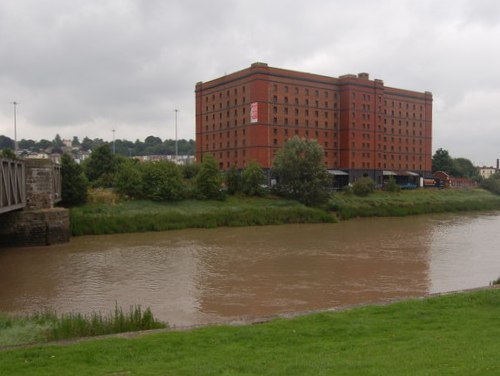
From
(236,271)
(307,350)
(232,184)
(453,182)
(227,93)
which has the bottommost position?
(236,271)

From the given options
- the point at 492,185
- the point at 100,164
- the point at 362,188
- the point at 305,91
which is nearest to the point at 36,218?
the point at 100,164

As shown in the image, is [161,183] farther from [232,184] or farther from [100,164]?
[100,164]

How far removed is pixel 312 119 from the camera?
81375 mm

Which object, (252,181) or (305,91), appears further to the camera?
(305,91)

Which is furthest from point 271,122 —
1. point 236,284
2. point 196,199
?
point 236,284

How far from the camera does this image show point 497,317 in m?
10.7

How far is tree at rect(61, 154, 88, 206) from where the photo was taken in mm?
45850

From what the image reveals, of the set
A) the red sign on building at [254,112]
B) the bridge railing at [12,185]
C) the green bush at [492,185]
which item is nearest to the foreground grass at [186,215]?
the bridge railing at [12,185]

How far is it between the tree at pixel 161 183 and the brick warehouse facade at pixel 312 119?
20448mm

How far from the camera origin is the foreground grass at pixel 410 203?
198 feet

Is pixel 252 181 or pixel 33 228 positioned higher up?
pixel 252 181

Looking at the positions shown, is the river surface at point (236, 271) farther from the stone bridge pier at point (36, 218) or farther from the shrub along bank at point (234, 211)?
the shrub along bank at point (234, 211)

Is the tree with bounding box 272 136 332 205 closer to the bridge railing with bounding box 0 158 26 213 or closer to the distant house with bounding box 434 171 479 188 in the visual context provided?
the bridge railing with bounding box 0 158 26 213

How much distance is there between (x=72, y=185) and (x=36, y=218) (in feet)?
38.1
